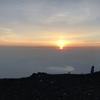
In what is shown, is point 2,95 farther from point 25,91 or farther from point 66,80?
point 66,80

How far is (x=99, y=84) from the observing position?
16.9 metres

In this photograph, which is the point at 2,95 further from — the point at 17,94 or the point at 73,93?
the point at 73,93

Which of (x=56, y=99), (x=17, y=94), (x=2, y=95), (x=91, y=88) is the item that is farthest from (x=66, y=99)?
(x=2, y=95)

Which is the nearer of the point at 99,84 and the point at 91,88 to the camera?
the point at 91,88

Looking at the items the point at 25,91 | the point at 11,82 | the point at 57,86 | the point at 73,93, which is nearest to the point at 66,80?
the point at 57,86

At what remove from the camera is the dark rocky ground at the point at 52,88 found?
1420cm

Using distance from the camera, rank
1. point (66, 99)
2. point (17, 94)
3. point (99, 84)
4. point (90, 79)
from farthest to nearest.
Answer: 1. point (90, 79)
2. point (99, 84)
3. point (17, 94)
4. point (66, 99)

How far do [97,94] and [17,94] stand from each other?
20.1 ft

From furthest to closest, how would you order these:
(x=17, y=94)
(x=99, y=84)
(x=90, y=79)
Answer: (x=90, y=79) < (x=99, y=84) < (x=17, y=94)

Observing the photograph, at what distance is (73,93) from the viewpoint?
14.5 metres

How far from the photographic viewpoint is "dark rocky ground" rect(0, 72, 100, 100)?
14.2 metres

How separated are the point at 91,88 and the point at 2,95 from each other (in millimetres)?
7110

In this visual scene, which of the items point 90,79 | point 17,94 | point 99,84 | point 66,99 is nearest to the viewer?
point 66,99

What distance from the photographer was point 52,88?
50.6 ft
